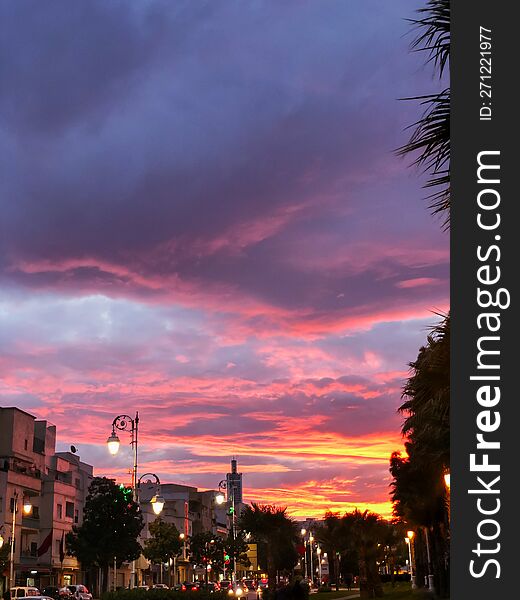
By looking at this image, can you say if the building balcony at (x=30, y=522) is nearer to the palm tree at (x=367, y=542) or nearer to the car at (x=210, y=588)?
the car at (x=210, y=588)

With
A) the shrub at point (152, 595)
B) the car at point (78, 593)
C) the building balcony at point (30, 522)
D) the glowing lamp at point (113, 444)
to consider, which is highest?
the glowing lamp at point (113, 444)

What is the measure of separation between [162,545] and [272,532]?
140ft

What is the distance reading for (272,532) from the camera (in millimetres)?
64125

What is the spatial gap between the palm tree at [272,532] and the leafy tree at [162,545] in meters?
40.1

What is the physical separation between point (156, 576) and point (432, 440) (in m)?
99.6

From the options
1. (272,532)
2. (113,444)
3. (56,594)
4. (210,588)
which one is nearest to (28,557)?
(56,594)

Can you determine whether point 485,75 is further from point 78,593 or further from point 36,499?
point 36,499

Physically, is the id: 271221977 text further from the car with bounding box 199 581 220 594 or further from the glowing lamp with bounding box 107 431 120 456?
the glowing lamp with bounding box 107 431 120 456

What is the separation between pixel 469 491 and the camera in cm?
638

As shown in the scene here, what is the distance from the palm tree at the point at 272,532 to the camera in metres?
63.5

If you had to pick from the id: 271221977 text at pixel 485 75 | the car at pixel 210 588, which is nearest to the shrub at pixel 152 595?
the car at pixel 210 588

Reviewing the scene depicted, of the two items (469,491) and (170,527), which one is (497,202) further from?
(170,527)

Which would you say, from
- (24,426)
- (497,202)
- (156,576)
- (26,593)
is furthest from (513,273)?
(156,576)

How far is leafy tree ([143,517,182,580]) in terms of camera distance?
10275 centimetres
